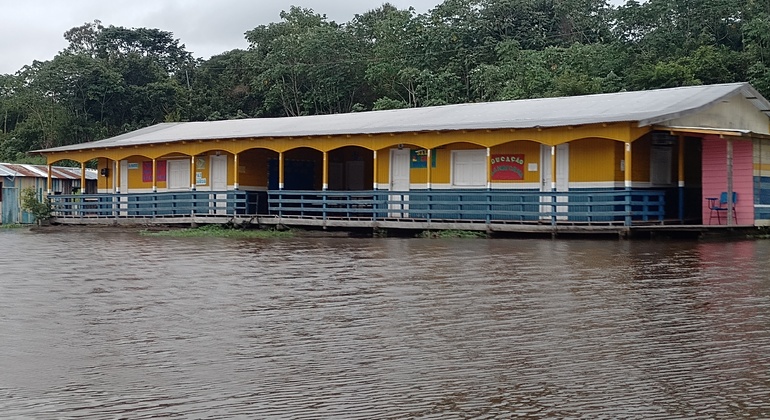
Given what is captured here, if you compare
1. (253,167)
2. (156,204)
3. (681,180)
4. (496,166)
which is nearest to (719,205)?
(681,180)

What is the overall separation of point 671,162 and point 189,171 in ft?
47.3

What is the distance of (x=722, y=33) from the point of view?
41000mm

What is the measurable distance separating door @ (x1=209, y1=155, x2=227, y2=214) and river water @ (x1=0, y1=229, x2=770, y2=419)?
13865mm

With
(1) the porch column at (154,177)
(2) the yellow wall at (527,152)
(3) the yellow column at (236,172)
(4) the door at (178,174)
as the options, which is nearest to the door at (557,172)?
(2) the yellow wall at (527,152)

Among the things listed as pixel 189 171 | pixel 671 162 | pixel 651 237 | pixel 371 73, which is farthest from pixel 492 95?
pixel 651 237

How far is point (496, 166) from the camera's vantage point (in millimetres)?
23969

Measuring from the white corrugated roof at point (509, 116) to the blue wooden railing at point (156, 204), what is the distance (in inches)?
65.3

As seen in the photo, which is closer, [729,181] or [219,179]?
[729,181]

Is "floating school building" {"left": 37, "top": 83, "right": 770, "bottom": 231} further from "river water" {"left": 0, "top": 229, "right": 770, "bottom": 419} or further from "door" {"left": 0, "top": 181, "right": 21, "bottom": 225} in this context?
"river water" {"left": 0, "top": 229, "right": 770, "bottom": 419}

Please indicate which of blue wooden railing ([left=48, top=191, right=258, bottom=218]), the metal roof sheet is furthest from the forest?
blue wooden railing ([left=48, top=191, right=258, bottom=218])

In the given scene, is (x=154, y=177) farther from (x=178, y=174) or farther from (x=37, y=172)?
(x=37, y=172)

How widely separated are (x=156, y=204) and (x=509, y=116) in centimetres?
1159

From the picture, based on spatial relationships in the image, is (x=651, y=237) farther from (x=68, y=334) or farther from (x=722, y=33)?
(x=722, y=33)

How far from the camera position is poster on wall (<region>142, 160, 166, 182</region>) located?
30953 mm
